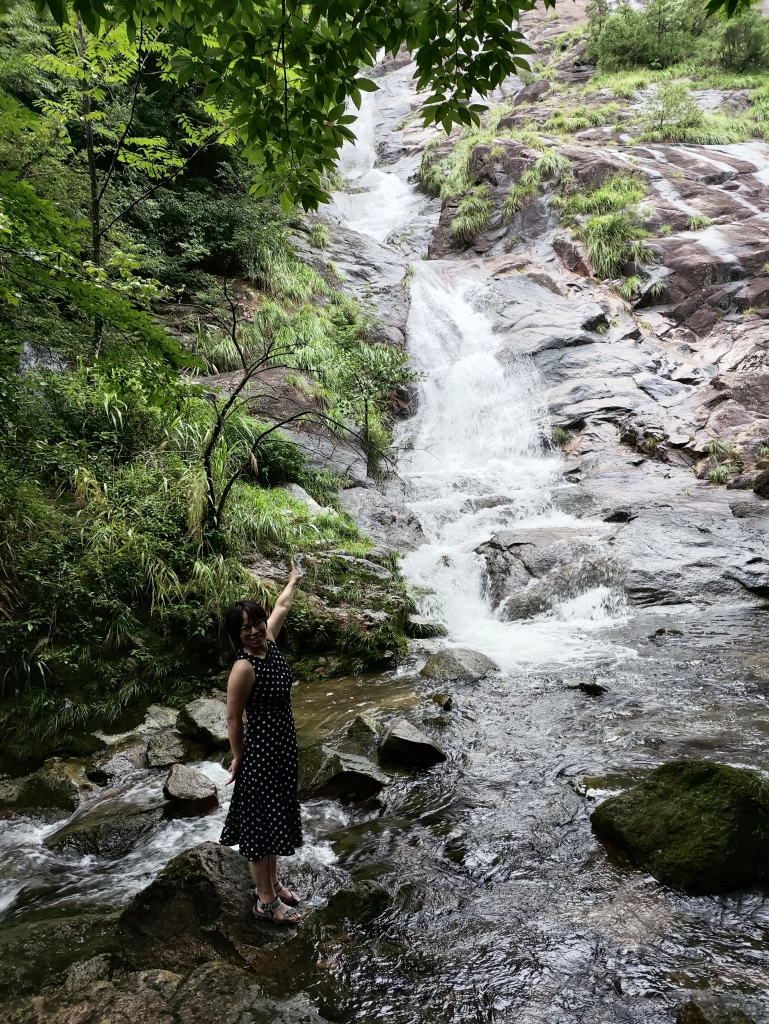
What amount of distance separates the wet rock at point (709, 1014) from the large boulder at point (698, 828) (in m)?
0.79

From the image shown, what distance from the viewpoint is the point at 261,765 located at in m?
2.98

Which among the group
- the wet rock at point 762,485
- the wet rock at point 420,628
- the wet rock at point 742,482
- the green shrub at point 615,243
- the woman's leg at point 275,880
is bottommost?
the wet rock at point 420,628

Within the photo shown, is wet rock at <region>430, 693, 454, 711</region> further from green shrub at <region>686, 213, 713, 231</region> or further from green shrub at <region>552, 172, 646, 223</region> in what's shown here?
green shrub at <region>552, 172, 646, 223</region>

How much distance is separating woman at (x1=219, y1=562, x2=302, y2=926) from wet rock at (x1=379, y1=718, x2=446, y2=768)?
1627 mm

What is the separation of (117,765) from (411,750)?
251 cm

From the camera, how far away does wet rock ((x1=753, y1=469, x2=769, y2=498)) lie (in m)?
10.3

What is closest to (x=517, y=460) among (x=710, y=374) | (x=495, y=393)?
(x=495, y=393)

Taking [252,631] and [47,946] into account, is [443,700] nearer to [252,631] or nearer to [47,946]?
[252,631]

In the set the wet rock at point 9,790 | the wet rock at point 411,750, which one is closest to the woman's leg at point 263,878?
the wet rock at point 411,750

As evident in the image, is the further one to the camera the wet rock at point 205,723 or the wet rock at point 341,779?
the wet rock at point 205,723

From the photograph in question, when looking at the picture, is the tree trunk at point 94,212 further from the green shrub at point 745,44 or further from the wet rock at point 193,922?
the green shrub at point 745,44

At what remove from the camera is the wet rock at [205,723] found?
5.12 metres

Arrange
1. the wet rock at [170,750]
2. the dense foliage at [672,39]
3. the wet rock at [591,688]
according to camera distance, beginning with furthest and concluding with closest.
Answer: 1. the dense foliage at [672,39]
2. the wet rock at [591,688]
3. the wet rock at [170,750]

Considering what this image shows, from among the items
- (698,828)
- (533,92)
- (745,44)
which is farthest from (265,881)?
(745,44)
